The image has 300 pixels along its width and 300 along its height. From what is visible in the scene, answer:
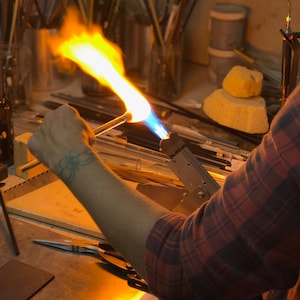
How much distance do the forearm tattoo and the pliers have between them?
0.22 m

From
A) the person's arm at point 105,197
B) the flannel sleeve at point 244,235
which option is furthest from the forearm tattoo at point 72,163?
the flannel sleeve at point 244,235

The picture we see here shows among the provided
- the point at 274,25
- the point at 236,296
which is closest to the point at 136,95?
the point at 236,296

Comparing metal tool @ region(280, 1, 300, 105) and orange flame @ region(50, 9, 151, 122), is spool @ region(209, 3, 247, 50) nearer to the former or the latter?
orange flame @ region(50, 9, 151, 122)

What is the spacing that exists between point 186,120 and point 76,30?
0.44m

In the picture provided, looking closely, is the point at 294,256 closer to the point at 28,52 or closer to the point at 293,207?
the point at 293,207

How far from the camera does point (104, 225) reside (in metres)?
0.77

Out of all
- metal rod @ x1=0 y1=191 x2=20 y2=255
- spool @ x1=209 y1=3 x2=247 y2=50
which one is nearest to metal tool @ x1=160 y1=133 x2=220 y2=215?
metal rod @ x1=0 y1=191 x2=20 y2=255

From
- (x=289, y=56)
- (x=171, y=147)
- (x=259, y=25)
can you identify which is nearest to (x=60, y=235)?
(x=171, y=147)

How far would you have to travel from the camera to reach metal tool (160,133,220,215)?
924 millimetres

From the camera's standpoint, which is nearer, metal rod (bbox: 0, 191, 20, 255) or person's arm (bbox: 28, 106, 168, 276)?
person's arm (bbox: 28, 106, 168, 276)

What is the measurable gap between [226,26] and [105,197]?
3.62 ft

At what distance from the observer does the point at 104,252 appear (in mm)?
978

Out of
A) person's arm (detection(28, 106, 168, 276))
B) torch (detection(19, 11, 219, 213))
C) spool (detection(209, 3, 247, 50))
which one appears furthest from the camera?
spool (detection(209, 3, 247, 50))

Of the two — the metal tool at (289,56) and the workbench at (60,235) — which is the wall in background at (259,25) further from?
the workbench at (60,235)
